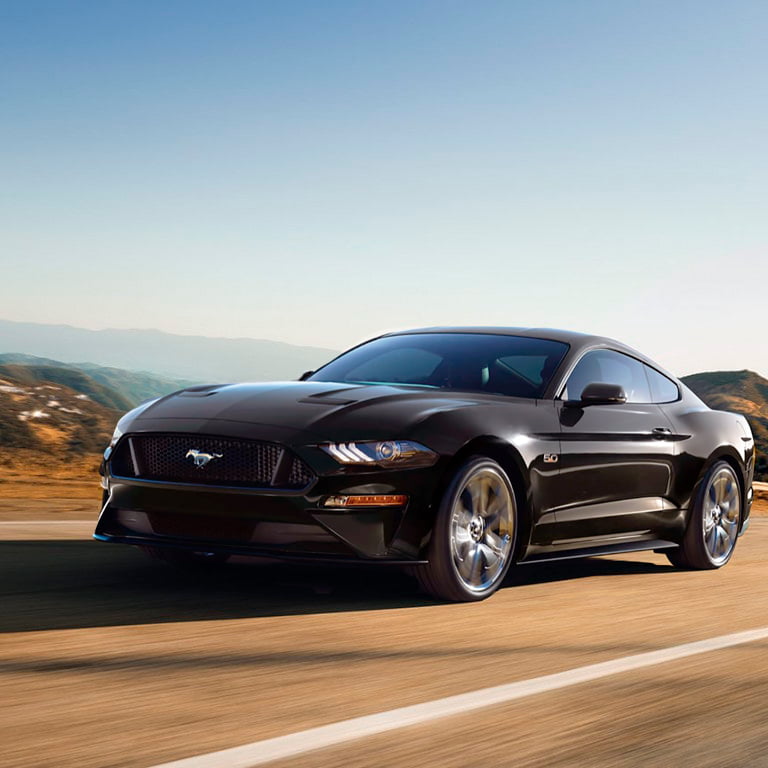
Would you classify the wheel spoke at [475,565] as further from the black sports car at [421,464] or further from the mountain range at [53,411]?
the mountain range at [53,411]

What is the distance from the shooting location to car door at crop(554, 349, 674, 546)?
7195 millimetres

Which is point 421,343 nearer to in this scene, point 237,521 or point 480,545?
point 480,545

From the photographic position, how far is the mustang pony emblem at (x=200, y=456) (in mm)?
6066

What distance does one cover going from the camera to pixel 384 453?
607 cm

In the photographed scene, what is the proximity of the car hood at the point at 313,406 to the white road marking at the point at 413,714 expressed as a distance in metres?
1.64

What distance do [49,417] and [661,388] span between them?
10.7 meters

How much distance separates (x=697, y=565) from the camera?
28.1 feet

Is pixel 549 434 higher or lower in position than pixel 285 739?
higher

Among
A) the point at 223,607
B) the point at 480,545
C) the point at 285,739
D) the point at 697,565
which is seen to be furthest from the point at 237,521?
the point at 697,565

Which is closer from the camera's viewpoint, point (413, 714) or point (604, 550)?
point (413, 714)

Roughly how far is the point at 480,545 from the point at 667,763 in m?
2.86

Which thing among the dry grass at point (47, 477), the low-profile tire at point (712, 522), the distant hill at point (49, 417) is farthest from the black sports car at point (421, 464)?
the distant hill at point (49, 417)

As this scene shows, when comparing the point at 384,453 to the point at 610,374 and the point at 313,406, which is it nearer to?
the point at 313,406

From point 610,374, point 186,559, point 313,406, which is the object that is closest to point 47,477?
point 186,559
